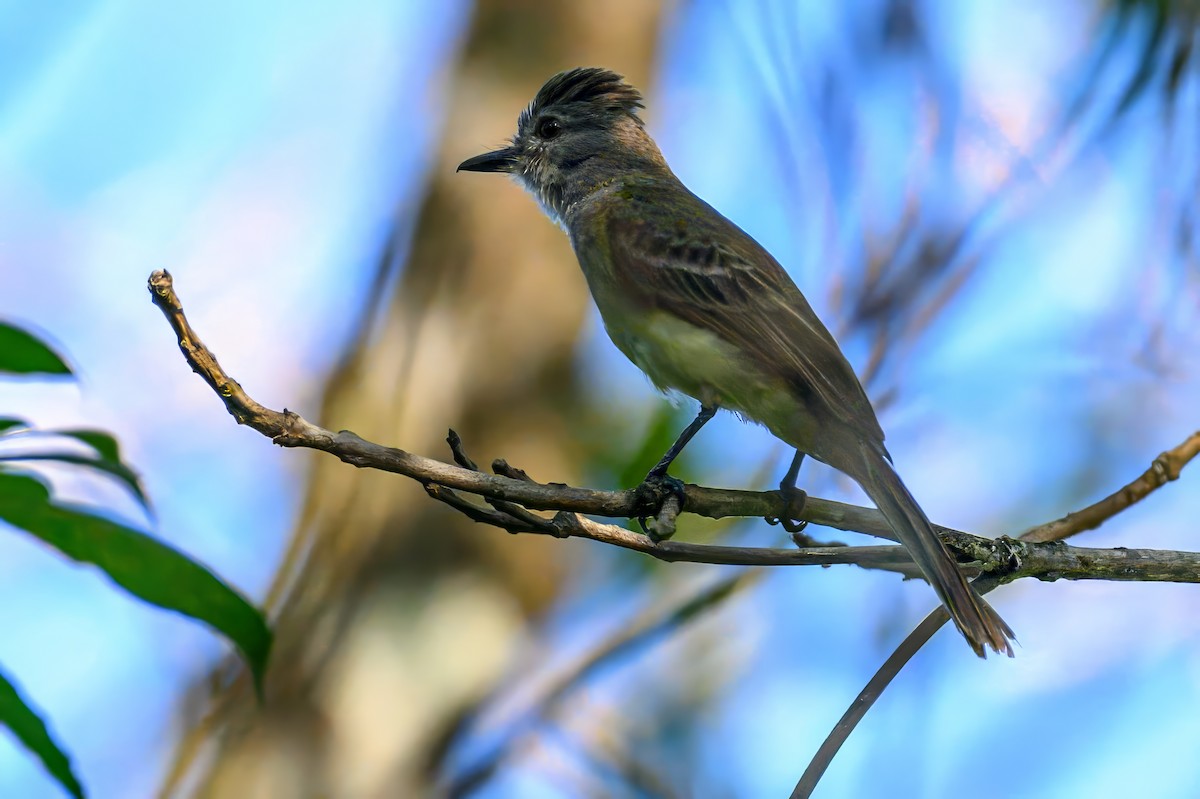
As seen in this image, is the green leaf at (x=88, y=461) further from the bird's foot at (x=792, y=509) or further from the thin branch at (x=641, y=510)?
the bird's foot at (x=792, y=509)

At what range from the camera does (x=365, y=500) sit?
20.2ft

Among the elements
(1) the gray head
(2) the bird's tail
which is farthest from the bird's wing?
(1) the gray head

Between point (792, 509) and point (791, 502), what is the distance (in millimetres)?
24

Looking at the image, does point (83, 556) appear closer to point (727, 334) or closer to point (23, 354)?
point (23, 354)

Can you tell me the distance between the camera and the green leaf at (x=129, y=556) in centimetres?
146

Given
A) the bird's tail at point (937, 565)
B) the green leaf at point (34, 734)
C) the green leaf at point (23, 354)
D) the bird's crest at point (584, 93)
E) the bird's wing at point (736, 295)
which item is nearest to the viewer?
the green leaf at point (34, 734)

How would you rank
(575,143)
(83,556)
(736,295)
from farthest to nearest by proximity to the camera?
(575,143) < (736,295) < (83,556)

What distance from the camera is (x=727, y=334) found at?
12.5ft

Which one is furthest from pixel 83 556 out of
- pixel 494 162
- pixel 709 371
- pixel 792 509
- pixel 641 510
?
pixel 494 162

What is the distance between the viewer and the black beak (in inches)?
208

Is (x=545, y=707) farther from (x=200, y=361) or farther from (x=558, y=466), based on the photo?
(x=200, y=361)

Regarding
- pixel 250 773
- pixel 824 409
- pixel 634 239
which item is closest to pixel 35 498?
pixel 824 409

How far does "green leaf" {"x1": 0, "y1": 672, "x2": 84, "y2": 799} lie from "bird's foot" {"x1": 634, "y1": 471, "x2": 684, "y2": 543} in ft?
4.70

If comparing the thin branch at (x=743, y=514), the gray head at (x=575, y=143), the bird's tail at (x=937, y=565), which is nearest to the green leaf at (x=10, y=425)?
the thin branch at (x=743, y=514)
